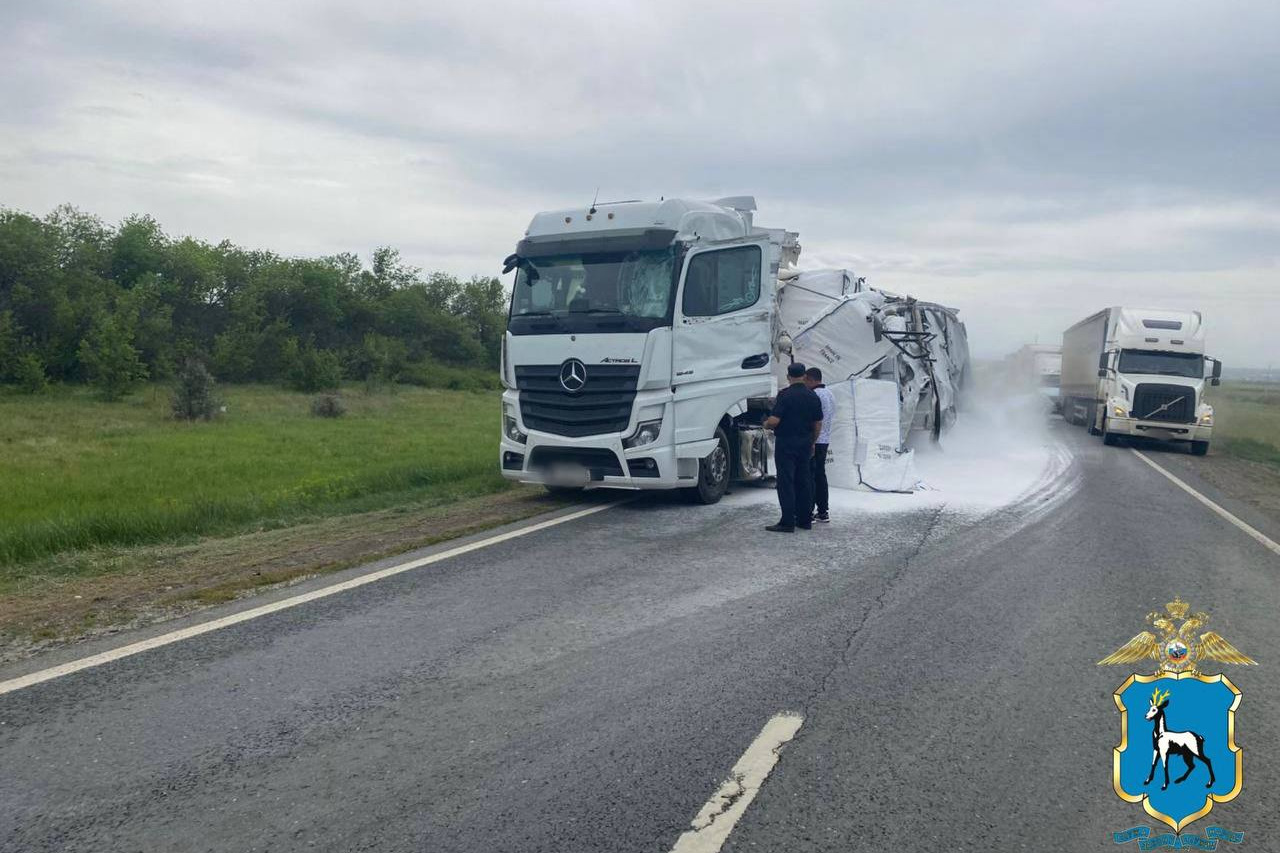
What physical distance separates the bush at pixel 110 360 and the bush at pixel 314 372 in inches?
295

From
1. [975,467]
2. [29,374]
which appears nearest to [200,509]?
[975,467]

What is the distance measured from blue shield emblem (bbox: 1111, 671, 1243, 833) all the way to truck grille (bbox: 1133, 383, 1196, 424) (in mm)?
20700

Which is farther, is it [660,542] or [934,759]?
[660,542]

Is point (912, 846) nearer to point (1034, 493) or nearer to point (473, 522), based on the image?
point (473, 522)

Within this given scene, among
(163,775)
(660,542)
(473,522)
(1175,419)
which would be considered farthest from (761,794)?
(1175,419)

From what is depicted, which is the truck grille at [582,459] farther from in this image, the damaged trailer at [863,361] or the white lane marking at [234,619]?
the damaged trailer at [863,361]

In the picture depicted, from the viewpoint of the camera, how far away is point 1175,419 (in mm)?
22250

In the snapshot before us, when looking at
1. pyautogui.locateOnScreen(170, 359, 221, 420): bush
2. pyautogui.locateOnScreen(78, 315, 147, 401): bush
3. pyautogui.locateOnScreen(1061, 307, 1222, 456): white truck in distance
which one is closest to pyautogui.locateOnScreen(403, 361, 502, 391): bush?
pyautogui.locateOnScreen(78, 315, 147, 401): bush

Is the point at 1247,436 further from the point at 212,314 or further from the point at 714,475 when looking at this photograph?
the point at 212,314

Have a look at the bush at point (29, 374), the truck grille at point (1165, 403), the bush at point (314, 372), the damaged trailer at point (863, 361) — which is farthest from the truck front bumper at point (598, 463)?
the bush at point (314, 372)

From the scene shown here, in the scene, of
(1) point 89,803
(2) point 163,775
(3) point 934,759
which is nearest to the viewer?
(1) point 89,803

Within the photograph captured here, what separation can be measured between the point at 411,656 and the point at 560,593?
1.61 meters

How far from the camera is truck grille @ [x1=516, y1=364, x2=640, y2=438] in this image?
10.2 m

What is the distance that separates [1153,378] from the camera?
22.8 meters
